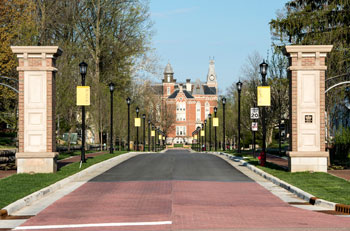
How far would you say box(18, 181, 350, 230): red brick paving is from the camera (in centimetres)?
1105

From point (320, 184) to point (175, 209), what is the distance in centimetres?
Result: 695

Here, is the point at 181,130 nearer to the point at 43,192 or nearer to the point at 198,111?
the point at 198,111

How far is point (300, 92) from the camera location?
74.1 feet

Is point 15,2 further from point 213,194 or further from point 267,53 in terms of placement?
point 213,194

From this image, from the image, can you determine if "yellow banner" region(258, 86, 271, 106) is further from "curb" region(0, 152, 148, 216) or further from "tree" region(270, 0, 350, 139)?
"curb" region(0, 152, 148, 216)

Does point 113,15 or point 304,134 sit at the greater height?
point 113,15

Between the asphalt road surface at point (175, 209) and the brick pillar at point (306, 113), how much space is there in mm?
3536

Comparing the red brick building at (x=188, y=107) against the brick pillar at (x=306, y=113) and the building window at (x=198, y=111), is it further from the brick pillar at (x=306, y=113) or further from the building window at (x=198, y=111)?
the brick pillar at (x=306, y=113)

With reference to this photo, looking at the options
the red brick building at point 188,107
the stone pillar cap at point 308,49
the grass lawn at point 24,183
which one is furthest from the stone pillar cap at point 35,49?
the red brick building at point 188,107

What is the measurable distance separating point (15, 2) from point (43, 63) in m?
14.3

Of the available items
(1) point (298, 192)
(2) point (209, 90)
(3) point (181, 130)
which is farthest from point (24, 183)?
(2) point (209, 90)

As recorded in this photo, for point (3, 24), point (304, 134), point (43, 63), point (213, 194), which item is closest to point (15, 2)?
point (3, 24)

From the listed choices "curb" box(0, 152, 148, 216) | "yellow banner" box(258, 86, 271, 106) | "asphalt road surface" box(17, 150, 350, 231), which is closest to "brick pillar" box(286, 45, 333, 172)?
"asphalt road surface" box(17, 150, 350, 231)

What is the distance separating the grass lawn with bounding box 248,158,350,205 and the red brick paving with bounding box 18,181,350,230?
1249 mm
